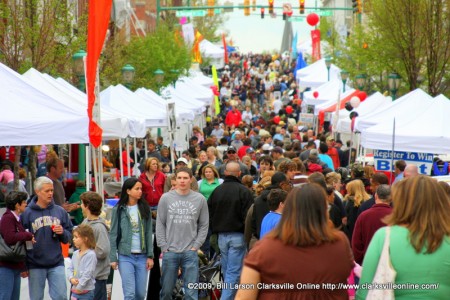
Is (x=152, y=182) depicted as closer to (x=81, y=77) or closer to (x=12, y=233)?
(x=12, y=233)

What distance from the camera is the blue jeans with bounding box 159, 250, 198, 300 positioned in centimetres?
1050

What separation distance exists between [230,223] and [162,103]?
15.1 meters

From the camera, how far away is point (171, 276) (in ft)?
34.7

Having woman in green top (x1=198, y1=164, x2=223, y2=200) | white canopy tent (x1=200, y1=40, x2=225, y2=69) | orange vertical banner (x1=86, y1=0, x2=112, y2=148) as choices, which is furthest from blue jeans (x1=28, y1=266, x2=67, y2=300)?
white canopy tent (x1=200, y1=40, x2=225, y2=69)

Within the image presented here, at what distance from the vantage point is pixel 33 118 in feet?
37.7

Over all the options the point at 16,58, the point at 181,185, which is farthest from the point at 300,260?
the point at 16,58

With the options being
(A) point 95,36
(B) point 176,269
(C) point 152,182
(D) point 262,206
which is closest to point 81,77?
(C) point 152,182

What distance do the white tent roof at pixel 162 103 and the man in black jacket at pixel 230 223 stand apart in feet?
46.3

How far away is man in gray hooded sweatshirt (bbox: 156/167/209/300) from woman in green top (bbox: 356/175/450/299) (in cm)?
525

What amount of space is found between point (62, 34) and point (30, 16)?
0.88 m

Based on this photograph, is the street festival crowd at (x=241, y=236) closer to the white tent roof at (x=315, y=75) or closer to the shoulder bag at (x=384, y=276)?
the shoulder bag at (x=384, y=276)

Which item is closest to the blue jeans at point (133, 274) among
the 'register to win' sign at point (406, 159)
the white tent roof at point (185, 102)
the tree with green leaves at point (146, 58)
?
the 'register to win' sign at point (406, 159)

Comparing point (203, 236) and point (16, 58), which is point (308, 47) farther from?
point (203, 236)

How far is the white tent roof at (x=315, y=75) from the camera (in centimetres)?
4806
